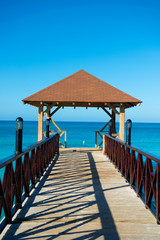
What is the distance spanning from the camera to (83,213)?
307cm

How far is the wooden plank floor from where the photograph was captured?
2500 mm

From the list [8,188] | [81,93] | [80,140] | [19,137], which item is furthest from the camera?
[80,140]

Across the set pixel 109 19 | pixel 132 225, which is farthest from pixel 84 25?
pixel 132 225

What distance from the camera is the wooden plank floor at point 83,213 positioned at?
→ 8.20 ft

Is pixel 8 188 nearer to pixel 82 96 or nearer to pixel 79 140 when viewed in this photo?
pixel 82 96

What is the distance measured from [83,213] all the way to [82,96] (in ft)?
22.7

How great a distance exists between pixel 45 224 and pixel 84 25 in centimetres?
1215

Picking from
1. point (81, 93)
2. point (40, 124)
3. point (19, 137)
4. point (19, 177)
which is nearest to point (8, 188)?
point (19, 177)

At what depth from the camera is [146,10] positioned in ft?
37.0

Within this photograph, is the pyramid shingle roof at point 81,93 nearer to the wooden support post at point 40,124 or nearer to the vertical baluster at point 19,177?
the wooden support post at point 40,124

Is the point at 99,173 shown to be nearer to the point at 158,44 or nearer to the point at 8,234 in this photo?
the point at 8,234

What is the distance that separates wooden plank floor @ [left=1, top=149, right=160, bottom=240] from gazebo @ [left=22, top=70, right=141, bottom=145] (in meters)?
4.87

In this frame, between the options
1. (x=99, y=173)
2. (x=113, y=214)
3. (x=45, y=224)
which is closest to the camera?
(x=45, y=224)

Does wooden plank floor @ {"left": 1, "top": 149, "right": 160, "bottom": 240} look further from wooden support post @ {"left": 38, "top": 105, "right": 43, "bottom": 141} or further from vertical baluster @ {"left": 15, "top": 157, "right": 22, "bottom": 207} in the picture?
wooden support post @ {"left": 38, "top": 105, "right": 43, "bottom": 141}
